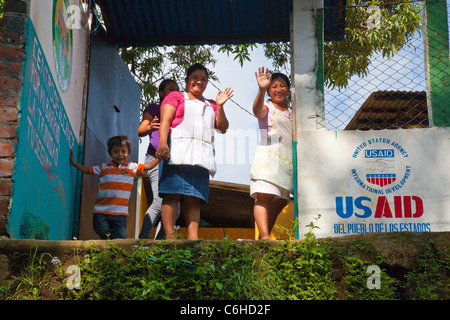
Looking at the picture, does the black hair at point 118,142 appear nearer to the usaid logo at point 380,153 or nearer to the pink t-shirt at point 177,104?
the pink t-shirt at point 177,104

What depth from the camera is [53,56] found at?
13.8ft

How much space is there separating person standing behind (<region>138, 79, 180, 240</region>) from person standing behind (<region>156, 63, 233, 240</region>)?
48cm

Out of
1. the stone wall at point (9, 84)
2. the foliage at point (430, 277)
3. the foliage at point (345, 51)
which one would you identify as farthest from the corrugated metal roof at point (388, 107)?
the stone wall at point (9, 84)

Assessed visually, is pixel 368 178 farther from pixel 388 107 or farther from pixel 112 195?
pixel 388 107

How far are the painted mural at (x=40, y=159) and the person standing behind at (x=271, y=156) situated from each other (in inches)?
58.8

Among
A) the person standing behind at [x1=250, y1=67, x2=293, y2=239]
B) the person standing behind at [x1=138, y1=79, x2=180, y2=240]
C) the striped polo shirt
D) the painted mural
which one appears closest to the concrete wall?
the person standing behind at [x1=250, y1=67, x2=293, y2=239]

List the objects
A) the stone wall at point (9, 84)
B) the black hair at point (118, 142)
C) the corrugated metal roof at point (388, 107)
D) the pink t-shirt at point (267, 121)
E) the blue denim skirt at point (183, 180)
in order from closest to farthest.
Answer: the stone wall at point (9, 84) < the blue denim skirt at point (183, 180) < the pink t-shirt at point (267, 121) < the black hair at point (118, 142) < the corrugated metal roof at point (388, 107)

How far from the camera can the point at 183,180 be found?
4355mm

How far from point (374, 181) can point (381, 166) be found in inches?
5.3

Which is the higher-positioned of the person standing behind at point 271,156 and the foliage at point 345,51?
the foliage at point 345,51

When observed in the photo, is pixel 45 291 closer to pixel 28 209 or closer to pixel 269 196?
pixel 28 209

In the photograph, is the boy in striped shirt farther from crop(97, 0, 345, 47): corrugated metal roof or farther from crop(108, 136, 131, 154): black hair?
crop(97, 0, 345, 47): corrugated metal roof

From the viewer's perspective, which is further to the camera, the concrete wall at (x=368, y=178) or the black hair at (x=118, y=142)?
the black hair at (x=118, y=142)

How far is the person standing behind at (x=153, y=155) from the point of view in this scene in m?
4.92
